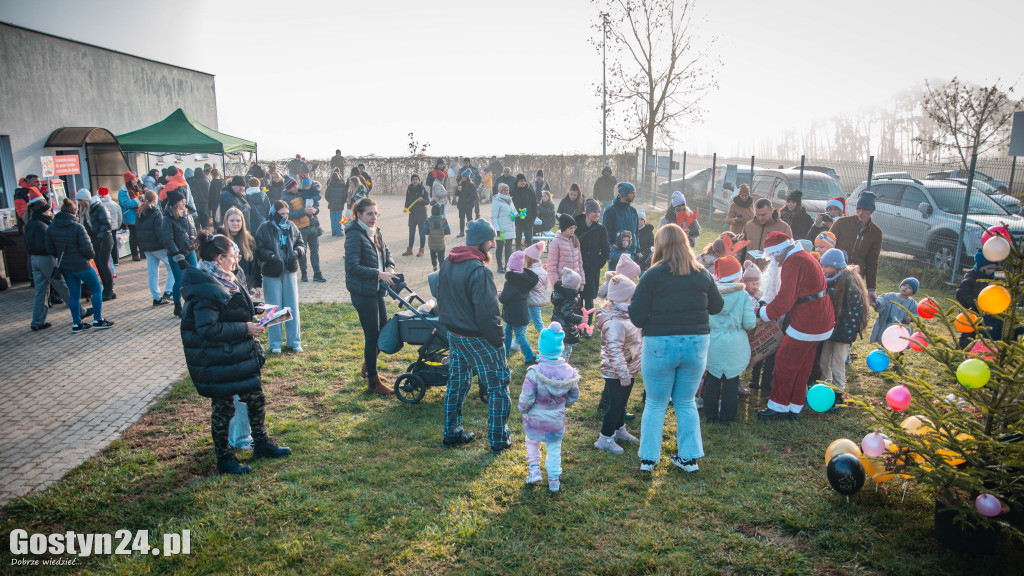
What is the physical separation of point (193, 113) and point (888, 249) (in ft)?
78.8

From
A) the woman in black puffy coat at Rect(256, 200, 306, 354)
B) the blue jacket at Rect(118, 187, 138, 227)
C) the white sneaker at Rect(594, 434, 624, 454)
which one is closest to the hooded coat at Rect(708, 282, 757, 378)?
the white sneaker at Rect(594, 434, 624, 454)

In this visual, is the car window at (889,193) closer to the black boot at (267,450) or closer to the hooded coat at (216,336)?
the black boot at (267,450)

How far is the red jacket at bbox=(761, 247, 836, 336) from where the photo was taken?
525cm

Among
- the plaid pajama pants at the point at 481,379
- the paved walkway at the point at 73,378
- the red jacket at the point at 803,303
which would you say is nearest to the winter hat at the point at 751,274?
the red jacket at the point at 803,303

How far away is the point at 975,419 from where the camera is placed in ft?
11.8

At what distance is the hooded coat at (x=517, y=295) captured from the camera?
6.23m

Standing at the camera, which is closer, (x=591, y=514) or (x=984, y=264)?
(x=591, y=514)

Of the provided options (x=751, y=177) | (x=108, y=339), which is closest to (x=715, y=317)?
(x=108, y=339)

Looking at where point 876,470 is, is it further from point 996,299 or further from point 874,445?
point 996,299

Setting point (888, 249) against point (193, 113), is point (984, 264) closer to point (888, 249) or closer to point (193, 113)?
point (888, 249)

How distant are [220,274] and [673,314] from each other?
3.48 meters

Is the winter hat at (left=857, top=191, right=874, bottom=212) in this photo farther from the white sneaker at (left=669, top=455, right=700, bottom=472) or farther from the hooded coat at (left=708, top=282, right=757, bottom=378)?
the white sneaker at (left=669, top=455, right=700, bottom=472)

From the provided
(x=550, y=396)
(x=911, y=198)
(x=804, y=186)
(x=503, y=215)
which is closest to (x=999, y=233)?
(x=550, y=396)

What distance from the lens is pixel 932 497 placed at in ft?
12.9
